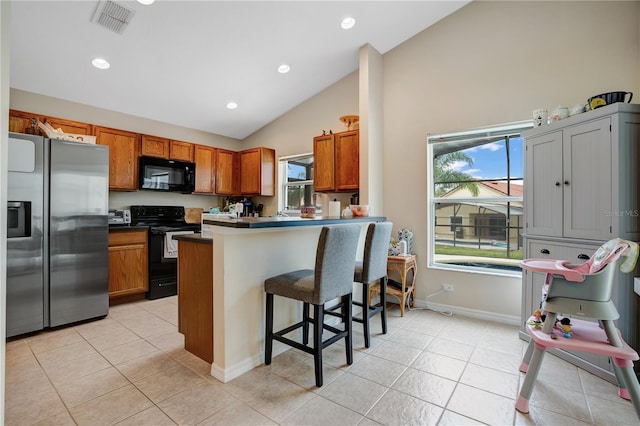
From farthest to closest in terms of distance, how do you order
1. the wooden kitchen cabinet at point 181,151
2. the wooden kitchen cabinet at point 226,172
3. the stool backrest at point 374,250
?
1. the wooden kitchen cabinet at point 226,172
2. the wooden kitchen cabinet at point 181,151
3. the stool backrest at point 374,250

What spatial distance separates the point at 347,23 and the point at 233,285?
2.91 meters

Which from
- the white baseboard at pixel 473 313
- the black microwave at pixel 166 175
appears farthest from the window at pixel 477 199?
the black microwave at pixel 166 175

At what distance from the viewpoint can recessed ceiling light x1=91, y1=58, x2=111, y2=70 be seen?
10.3 ft

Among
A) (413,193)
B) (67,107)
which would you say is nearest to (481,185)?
(413,193)

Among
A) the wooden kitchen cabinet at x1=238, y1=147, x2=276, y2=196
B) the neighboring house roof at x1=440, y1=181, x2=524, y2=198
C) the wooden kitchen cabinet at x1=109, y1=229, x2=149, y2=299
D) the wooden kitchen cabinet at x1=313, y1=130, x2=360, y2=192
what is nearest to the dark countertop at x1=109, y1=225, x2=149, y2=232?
the wooden kitchen cabinet at x1=109, y1=229, x2=149, y2=299

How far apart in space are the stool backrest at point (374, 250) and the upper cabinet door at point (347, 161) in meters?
1.22

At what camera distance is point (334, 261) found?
205cm

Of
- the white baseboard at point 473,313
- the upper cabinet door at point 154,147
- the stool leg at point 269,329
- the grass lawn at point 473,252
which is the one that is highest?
the upper cabinet door at point 154,147

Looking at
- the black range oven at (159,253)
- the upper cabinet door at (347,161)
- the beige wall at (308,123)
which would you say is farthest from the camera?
the beige wall at (308,123)

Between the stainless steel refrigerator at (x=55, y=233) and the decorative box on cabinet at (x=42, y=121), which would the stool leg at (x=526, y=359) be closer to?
the stainless steel refrigerator at (x=55, y=233)

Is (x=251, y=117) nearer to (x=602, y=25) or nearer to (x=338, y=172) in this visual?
(x=338, y=172)

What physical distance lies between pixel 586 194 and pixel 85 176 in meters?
4.47

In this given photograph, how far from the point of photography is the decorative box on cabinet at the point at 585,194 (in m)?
2.04

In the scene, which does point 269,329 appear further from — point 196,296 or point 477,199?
point 477,199
